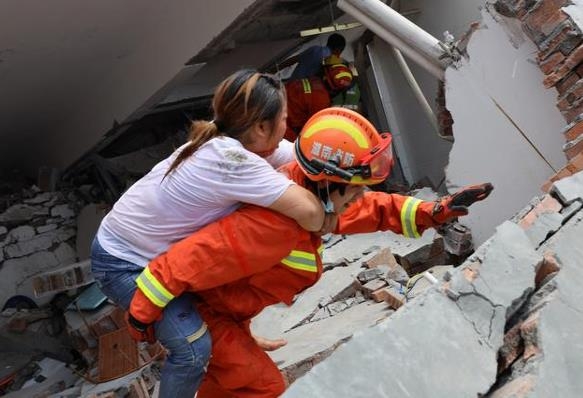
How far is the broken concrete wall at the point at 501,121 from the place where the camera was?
10.2 ft

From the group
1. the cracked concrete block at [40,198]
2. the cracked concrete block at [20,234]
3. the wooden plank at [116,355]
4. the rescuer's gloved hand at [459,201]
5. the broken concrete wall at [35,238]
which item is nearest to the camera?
the rescuer's gloved hand at [459,201]

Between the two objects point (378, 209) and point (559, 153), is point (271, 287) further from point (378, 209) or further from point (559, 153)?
point (559, 153)

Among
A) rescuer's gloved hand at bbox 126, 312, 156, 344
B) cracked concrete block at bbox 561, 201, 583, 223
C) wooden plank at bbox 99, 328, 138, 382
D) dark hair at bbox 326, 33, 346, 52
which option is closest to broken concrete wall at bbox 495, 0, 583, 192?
cracked concrete block at bbox 561, 201, 583, 223

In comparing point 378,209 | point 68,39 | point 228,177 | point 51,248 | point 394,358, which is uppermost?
point 68,39

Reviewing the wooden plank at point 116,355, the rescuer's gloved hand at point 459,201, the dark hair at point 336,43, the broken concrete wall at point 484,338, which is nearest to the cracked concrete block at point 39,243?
the wooden plank at point 116,355

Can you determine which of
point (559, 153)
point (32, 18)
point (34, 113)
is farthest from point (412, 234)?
point (34, 113)

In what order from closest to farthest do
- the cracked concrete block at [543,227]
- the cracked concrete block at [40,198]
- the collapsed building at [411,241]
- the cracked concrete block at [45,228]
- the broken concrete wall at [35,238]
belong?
the collapsed building at [411,241] → the cracked concrete block at [543,227] → the broken concrete wall at [35,238] → the cracked concrete block at [45,228] → the cracked concrete block at [40,198]

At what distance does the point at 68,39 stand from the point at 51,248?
3141 mm

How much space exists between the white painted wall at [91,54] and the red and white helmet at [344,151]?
3.20 meters

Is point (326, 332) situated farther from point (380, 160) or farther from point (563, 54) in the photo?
point (563, 54)

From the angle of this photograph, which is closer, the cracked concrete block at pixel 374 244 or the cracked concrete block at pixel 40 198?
the cracked concrete block at pixel 374 244

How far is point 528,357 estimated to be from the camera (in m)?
1.41

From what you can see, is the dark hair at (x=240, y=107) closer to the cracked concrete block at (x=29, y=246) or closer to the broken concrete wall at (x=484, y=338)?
the broken concrete wall at (x=484, y=338)

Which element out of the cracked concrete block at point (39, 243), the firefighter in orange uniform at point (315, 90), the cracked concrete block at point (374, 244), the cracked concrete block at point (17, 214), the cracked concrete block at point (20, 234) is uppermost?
the cracked concrete block at point (17, 214)
